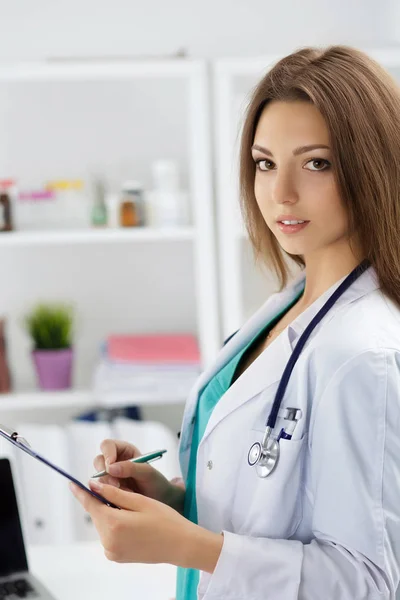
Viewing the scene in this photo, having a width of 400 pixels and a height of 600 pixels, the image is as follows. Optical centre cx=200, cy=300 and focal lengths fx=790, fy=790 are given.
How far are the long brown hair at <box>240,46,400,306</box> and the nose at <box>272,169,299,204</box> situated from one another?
65 millimetres

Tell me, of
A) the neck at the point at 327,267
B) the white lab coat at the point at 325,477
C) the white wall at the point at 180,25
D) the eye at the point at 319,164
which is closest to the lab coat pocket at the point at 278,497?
the white lab coat at the point at 325,477

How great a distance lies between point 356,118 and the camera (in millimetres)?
1043

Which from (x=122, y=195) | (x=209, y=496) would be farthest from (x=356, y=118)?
(x=122, y=195)

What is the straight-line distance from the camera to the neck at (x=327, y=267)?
117 cm

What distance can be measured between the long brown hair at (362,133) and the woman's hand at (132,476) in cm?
51

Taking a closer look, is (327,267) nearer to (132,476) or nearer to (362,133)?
(362,133)

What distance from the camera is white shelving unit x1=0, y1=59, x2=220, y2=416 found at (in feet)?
7.77

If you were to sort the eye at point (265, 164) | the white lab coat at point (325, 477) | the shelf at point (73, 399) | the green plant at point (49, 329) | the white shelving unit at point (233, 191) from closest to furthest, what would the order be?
the white lab coat at point (325, 477) < the eye at point (265, 164) < the white shelving unit at point (233, 191) < the shelf at point (73, 399) < the green plant at point (49, 329)

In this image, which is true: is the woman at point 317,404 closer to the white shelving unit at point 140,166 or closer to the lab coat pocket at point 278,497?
the lab coat pocket at point 278,497

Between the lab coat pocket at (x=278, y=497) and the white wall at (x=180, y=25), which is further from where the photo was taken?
the white wall at (x=180, y=25)

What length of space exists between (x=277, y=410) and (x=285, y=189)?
305mm

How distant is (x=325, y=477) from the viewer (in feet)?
3.28

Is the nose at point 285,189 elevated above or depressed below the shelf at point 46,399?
above

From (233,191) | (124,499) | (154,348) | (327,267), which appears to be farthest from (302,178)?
(154,348)
